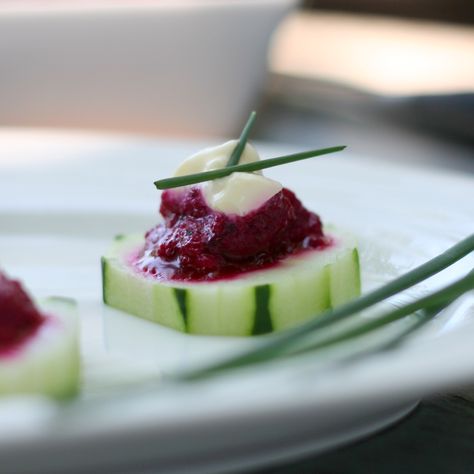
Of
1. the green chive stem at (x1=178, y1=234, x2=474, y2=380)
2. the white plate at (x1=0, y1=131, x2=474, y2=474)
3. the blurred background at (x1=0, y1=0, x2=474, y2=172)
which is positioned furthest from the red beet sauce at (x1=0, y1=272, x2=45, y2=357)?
the blurred background at (x1=0, y1=0, x2=474, y2=172)

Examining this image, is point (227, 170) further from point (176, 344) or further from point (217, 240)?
point (176, 344)

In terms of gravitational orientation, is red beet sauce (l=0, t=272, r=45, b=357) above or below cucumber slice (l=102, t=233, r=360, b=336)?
above

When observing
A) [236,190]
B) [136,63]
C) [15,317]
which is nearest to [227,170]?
[236,190]

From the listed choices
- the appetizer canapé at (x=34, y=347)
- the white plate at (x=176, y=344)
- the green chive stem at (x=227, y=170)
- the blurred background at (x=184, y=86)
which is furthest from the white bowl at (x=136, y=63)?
the appetizer canapé at (x=34, y=347)

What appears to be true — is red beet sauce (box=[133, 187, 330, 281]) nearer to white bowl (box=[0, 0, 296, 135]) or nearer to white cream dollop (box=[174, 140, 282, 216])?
white cream dollop (box=[174, 140, 282, 216])

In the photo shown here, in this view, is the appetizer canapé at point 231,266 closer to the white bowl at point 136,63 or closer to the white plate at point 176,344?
the white plate at point 176,344

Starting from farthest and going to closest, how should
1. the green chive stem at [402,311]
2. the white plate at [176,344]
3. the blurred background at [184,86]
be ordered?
the blurred background at [184,86] → the green chive stem at [402,311] → the white plate at [176,344]
